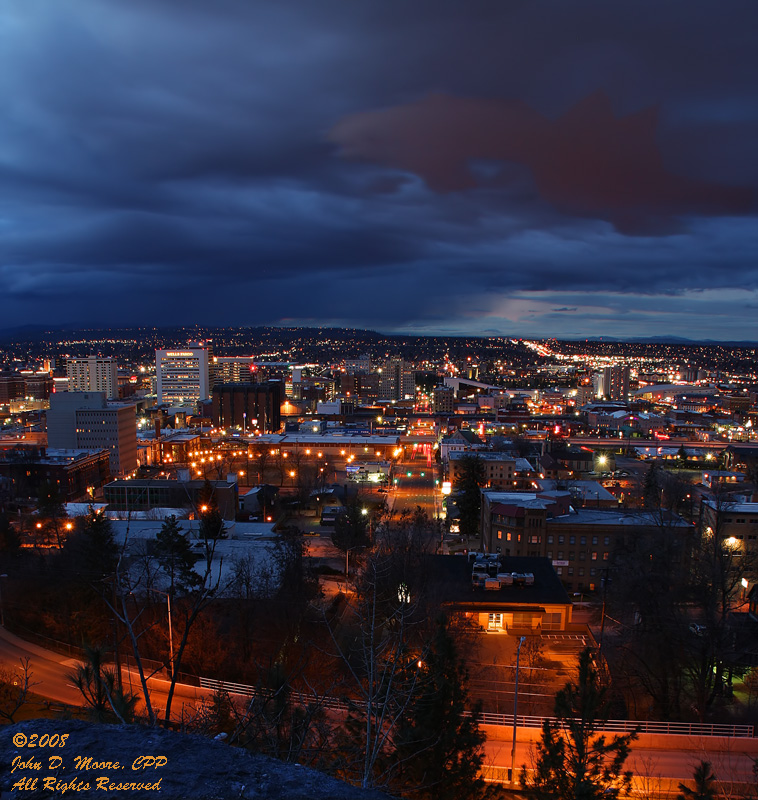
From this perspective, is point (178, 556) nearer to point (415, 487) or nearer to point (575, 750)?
point (575, 750)

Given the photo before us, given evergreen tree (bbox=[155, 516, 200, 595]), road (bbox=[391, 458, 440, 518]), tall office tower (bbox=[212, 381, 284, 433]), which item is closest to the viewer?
evergreen tree (bbox=[155, 516, 200, 595])

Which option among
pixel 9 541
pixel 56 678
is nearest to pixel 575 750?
pixel 56 678

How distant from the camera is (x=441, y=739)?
6945 mm

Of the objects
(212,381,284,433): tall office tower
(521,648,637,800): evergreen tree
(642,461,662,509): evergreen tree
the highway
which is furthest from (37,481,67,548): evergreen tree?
(212,381,284,433): tall office tower

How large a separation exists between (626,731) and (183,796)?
9.67 m

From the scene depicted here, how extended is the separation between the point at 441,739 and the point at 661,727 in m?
5.22

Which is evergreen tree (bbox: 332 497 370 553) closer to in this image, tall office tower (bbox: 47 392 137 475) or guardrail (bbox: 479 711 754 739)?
guardrail (bbox: 479 711 754 739)

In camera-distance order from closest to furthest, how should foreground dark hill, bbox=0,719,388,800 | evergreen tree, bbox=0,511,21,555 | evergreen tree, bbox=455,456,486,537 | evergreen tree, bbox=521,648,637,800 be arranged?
foreground dark hill, bbox=0,719,388,800, evergreen tree, bbox=521,648,637,800, evergreen tree, bbox=0,511,21,555, evergreen tree, bbox=455,456,486,537

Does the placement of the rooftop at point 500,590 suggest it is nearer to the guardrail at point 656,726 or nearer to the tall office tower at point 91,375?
the guardrail at point 656,726

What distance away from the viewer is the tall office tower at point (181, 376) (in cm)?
7875

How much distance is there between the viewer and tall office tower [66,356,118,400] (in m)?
85.5

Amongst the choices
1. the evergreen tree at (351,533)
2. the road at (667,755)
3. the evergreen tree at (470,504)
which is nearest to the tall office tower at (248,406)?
the evergreen tree at (470,504)

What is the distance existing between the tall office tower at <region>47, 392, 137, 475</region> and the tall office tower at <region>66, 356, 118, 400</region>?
146ft

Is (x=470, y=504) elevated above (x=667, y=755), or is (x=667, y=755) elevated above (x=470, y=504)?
(x=667, y=755)
